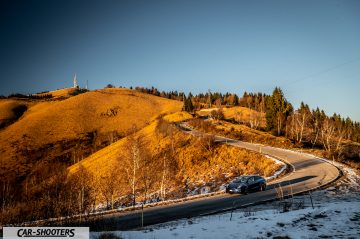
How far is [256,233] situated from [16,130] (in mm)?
129460

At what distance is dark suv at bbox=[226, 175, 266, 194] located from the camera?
2809 centimetres

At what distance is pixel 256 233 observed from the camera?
41.0ft

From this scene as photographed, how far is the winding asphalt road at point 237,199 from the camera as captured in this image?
18308 mm

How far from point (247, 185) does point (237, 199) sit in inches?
130

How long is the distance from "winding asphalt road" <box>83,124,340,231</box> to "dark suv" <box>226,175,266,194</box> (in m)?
0.85

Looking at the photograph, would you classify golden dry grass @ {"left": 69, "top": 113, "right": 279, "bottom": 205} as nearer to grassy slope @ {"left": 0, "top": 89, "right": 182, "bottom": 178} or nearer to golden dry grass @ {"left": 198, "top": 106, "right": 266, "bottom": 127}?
grassy slope @ {"left": 0, "top": 89, "right": 182, "bottom": 178}

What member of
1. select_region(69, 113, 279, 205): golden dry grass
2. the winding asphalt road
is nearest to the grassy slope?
select_region(69, 113, 279, 205): golden dry grass

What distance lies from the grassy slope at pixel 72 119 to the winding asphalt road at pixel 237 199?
3363 inches

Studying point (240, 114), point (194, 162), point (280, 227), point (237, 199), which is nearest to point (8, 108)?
point (240, 114)

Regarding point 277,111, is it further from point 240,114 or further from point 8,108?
point 8,108

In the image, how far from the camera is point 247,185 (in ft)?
92.6

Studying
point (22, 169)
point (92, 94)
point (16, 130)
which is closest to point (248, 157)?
point (22, 169)

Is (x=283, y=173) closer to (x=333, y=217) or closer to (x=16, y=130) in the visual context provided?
(x=333, y=217)

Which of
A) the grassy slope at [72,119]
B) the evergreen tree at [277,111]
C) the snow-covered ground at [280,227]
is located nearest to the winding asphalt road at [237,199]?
the snow-covered ground at [280,227]
